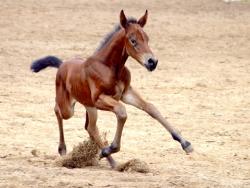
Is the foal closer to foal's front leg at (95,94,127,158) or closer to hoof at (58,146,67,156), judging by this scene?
foal's front leg at (95,94,127,158)

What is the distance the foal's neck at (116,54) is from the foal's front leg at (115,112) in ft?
1.19

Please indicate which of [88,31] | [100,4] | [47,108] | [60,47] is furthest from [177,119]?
[100,4]

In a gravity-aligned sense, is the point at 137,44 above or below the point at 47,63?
above

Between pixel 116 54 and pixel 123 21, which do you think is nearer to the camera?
pixel 123 21

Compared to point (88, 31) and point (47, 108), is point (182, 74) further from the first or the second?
point (88, 31)

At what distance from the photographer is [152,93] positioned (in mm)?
14758

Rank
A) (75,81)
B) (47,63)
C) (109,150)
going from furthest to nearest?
(47,63) → (75,81) → (109,150)

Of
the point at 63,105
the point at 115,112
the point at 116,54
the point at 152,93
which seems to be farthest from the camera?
the point at 152,93

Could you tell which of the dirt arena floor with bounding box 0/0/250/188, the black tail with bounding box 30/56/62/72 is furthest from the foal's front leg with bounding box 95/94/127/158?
the black tail with bounding box 30/56/62/72

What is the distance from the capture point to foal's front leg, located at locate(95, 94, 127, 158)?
8797 millimetres

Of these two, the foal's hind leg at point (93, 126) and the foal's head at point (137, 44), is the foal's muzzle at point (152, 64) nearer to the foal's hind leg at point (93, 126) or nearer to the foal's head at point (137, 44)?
the foal's head at point (137, 44)

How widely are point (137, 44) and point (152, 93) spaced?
19.3 ft

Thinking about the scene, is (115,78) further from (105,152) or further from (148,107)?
(105,152)

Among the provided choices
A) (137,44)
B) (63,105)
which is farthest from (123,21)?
(63,105)
